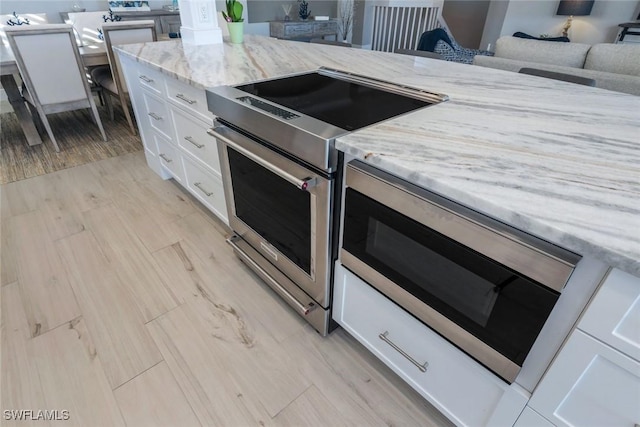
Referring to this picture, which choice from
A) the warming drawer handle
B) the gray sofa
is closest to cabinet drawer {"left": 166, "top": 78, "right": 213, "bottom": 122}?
the warming drawer handle

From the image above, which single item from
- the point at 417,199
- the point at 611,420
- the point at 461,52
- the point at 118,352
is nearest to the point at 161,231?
the point at 118,352

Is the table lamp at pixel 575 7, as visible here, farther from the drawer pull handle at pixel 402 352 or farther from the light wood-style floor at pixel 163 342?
the drawer pull handle at pixel 402 352

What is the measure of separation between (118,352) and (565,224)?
61.9 inches

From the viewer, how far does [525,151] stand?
85cm

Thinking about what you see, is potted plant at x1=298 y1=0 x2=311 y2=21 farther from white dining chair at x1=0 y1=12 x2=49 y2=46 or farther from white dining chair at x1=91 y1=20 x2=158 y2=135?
white dining chair at x1=0 y1=12 x2=49 y2=46

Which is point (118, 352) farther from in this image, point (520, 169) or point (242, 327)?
point (520, 169)

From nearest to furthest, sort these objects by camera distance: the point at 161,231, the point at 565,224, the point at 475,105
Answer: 1. the point at 565,224
2. the point at 475,105
3. the point at 161,231

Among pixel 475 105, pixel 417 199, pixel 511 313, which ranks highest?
pixel 475 105

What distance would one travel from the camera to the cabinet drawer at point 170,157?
84.1 inches

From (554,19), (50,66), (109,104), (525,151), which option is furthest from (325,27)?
(525,151)

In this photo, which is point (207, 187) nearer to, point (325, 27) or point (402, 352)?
point (402, 352)

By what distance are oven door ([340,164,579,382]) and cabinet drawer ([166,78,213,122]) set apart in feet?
3.09

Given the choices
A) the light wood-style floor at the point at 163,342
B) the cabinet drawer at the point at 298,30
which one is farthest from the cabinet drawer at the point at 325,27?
the light wood-style floor at the point at 163,342

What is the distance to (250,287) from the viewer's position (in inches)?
65.8
